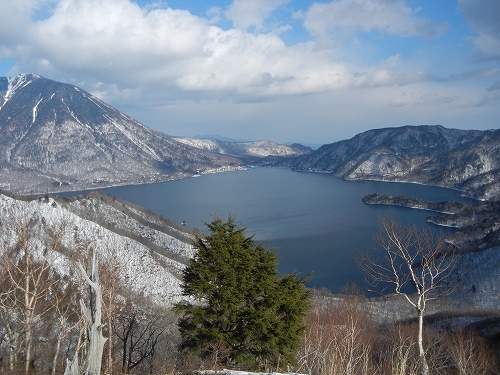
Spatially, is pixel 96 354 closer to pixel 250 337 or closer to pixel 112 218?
pixel 250 337

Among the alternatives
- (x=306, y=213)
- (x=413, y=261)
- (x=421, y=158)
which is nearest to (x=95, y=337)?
(x=413, y=261)

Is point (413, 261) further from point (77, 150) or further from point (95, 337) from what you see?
point (77, 150)

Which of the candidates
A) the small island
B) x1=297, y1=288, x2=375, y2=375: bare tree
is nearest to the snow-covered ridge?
x1=297, y1=288, x2=375, y2=375: bare tree

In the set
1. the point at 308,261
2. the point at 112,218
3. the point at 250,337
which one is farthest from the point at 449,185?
the point at 250,337

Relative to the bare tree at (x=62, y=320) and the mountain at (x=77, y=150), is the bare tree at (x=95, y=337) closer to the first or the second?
the bare tree at (x=62, y=320)

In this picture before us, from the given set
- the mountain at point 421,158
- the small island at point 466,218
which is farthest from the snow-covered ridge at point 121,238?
the mountain at point 421,158
